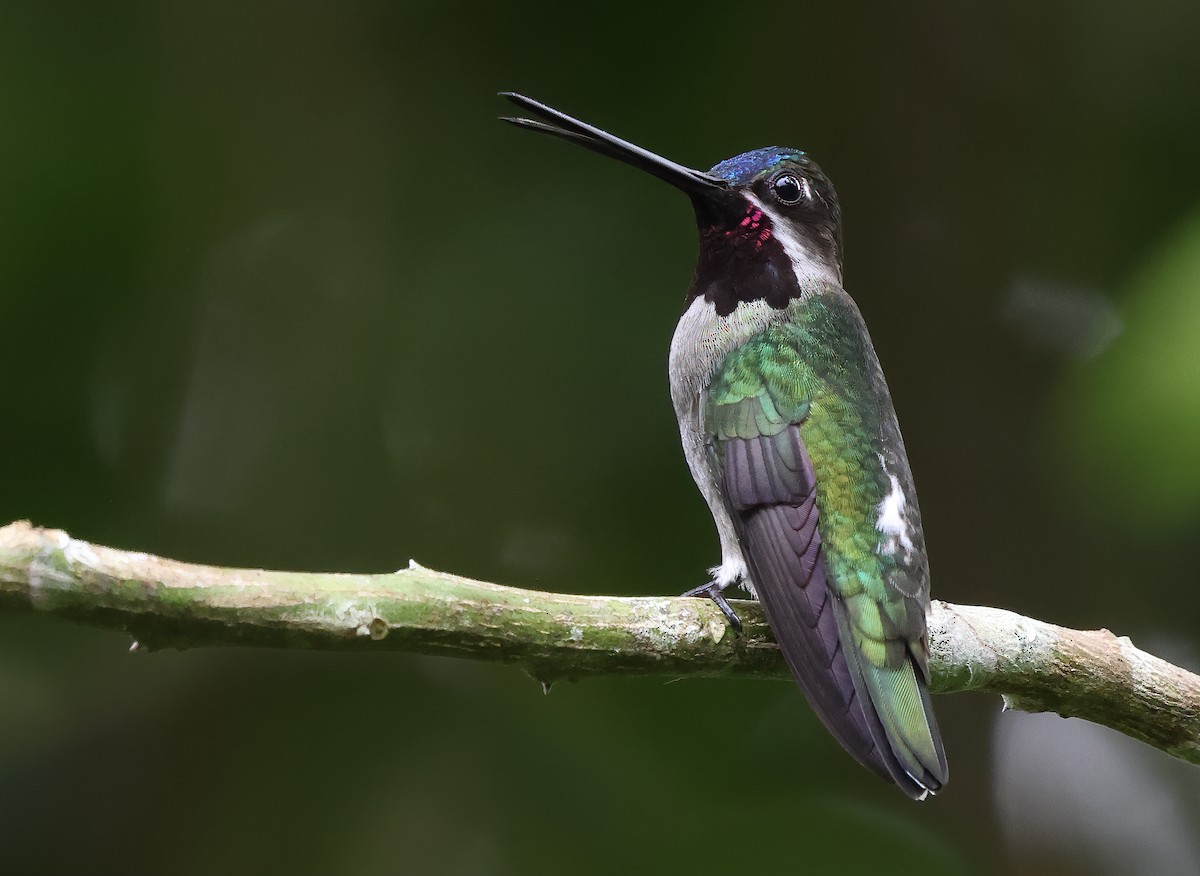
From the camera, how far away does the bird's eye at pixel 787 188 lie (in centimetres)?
302

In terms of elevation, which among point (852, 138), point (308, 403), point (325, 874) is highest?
point (852, 138)

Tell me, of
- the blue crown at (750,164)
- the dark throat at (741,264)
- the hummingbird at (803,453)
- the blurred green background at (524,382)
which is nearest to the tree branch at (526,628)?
the hummingbird at (803,453)

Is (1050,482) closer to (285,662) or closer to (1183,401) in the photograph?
(1183,401)

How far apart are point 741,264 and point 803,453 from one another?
70cm

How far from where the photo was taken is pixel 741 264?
2914 millimetres

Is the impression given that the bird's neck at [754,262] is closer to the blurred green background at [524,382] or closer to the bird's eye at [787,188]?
the bird's eye at [787,188]

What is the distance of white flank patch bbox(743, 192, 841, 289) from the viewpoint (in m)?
2.97

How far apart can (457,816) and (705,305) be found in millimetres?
2036

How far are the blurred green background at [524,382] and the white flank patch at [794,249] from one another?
1039 mm

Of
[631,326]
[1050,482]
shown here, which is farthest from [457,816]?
[1050,482]

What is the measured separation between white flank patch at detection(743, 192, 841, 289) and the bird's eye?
5cm

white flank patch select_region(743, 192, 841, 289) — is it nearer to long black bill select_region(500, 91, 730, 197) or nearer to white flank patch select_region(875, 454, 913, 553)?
long black bill select_region(500, 91, 730, 197)

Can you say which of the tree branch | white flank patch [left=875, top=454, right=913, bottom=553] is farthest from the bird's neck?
the tree branch

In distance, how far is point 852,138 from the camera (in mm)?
A: 4320
